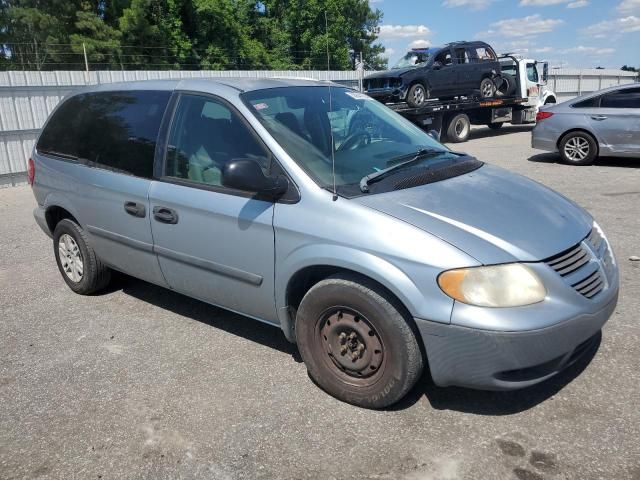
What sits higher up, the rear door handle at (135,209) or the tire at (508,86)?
the tire at (508,86)

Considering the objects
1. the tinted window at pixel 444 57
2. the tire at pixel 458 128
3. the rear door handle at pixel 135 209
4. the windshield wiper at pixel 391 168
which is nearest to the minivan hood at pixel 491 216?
the windshield wiper at pixel 391 168

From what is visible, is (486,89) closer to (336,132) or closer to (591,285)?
(336,132)

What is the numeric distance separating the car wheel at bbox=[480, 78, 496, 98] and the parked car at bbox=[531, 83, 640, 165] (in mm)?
6264

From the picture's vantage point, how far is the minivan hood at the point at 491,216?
8.68 feet

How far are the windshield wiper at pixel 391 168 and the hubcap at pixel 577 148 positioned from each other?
8.03 m

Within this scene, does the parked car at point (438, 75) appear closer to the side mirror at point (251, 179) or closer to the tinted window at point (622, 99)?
the tinted window at point (622, 99)

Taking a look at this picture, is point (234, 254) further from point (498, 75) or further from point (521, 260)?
point (498, 75)

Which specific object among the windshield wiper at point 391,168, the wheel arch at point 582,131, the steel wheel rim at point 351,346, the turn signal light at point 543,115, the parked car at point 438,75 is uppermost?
the parked car at point 438,75

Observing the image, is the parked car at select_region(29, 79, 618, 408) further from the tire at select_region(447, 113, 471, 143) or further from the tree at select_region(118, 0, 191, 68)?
the tree at select_region(118, 0, 191, 68)

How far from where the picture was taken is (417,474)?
249 centimetres

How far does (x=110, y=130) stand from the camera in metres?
4.28

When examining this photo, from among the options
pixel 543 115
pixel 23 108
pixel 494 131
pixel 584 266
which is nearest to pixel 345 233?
pixel 584 266

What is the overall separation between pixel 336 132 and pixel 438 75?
517 inches

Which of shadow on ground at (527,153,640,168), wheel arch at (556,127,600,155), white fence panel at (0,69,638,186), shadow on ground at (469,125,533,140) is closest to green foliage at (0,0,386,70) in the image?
shadow on ground at (469,125,533,140)
